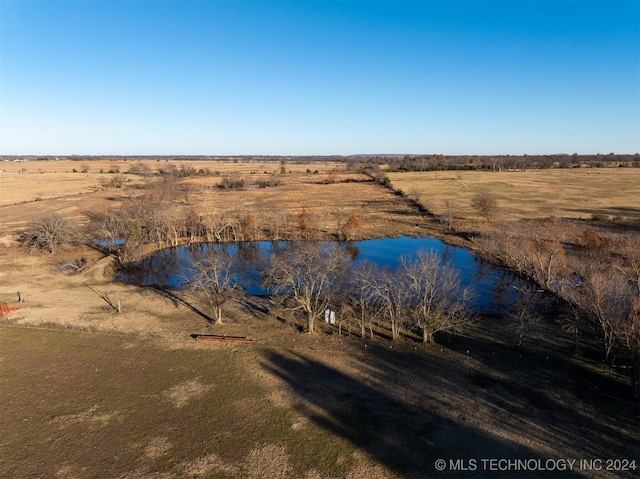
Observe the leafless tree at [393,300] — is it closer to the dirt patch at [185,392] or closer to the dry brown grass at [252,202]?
the dirt patch at [185,392]

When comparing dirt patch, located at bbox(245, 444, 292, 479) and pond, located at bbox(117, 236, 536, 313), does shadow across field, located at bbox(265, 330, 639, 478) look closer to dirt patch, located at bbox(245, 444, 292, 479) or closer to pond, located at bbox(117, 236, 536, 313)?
dirt patch, located at bbox(245, 444, 292, 479)

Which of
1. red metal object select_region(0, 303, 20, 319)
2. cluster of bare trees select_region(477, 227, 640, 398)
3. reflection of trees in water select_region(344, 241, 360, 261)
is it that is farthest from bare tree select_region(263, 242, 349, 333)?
red metal object select_region(0, 303, 20, 319)

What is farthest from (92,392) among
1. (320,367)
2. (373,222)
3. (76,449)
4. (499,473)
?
(373,222)

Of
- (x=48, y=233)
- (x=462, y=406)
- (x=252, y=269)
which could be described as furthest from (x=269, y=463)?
(x=48, y=233)

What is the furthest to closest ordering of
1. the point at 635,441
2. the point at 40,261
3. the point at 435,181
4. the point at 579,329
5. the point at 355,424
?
the point at 435,181
the point at 40,261
the point at 579,329
the point at 355,424
the point at 635,441

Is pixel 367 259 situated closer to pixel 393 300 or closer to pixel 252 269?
pixel 252 269

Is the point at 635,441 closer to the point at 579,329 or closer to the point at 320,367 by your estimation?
the point at 579,329

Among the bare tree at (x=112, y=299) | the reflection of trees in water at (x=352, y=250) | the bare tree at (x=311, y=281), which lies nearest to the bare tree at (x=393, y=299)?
the bare tree at (x=311, y=281)
